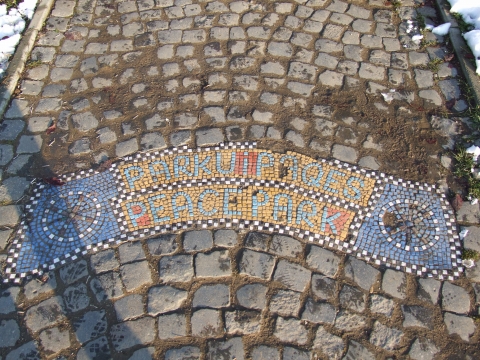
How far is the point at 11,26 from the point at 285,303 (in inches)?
192

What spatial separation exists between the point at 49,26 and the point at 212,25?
210 cm

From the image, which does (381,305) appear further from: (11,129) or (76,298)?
A: (11,129)

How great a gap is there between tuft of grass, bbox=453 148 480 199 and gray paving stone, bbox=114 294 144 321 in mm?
3282

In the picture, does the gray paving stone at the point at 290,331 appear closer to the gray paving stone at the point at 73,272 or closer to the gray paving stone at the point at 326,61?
the gray paving stone at the point at 73,272

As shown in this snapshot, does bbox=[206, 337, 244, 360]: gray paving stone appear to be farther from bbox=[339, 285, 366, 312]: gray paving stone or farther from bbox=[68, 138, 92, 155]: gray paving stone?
bbox=[68, 138, 92, 155]: gray paving stone

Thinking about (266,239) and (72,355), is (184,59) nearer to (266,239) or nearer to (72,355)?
(266,239)

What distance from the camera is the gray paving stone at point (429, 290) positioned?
154 inches

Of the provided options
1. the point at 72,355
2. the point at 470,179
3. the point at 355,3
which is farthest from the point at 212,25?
the point at 72,355

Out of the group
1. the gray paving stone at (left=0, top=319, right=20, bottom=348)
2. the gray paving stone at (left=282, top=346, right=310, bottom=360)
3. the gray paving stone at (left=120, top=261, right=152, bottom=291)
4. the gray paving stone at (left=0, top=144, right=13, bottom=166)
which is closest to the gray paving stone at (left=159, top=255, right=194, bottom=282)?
the gray paving stone at (left=120, top=261, right=152, bottom=291)

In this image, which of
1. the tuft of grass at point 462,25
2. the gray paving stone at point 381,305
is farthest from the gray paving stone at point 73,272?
the tuft of grass at point 462,25

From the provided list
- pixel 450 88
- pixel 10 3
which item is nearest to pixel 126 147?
pixel 10 3

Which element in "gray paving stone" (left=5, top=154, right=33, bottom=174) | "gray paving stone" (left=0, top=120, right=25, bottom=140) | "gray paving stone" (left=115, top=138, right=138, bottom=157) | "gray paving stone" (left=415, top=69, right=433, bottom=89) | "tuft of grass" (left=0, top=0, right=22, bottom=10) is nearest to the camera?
"gray paving stone" (left=5, top=154, right=33, bottom=174)

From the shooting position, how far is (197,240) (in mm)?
4164

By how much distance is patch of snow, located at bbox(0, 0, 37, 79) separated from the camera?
5.59m
